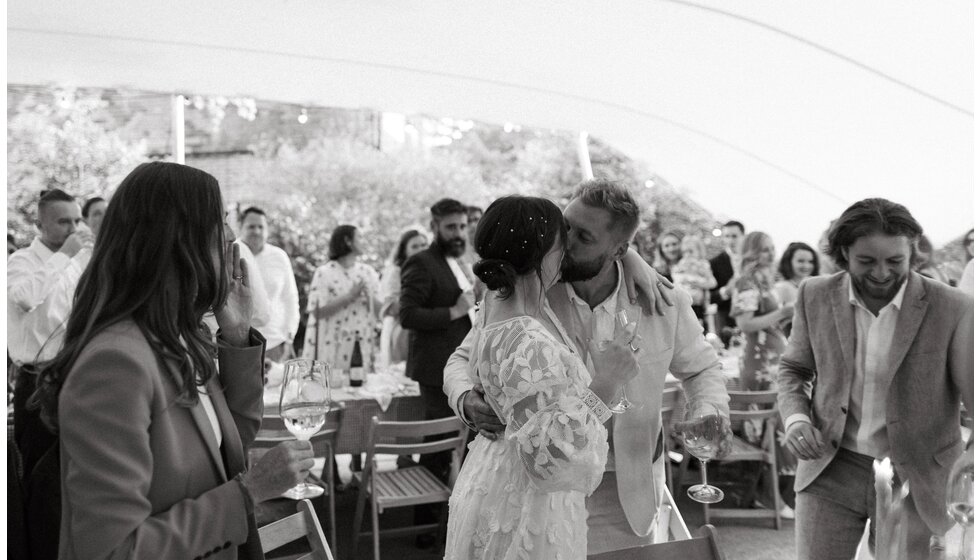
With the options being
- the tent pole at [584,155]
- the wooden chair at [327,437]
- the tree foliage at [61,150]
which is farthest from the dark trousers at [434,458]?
the tree foliage at [61,150]

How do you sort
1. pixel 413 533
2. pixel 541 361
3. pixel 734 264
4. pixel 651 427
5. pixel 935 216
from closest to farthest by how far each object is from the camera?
pixel 541 361, pixel 651 427, pixel 413 533, pixel 935 216, pixel 734 264

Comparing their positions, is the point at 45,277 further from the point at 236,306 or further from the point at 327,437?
the point at 236,306

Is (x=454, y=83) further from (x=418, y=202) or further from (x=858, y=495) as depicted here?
(x=858, y=495)

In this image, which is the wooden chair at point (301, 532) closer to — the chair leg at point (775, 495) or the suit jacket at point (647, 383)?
the suit jacket at point (647, 383)

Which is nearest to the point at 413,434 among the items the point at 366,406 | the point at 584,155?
the point at 366,406

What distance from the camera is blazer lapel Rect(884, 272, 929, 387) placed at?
216cm

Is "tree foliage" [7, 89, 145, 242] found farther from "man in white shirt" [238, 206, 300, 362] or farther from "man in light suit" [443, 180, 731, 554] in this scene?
"man in light suit" [443, 180, 731, 554]

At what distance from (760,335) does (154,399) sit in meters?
4.16

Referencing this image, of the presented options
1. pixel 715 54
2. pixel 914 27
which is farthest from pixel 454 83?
pixel 914 27

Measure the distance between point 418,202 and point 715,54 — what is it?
6466mm

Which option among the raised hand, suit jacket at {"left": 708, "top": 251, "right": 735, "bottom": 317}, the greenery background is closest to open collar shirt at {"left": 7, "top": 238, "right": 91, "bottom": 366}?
the raised hand

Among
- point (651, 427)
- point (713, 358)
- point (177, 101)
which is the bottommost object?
point (651, 427)

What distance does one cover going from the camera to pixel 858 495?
7.40 ft

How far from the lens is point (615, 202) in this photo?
6.86ft
